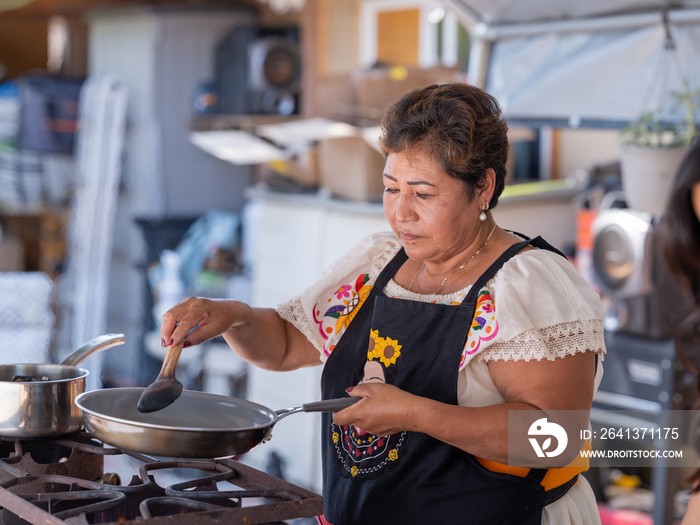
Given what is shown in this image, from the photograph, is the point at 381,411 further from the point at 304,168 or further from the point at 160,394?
the point at 304,168

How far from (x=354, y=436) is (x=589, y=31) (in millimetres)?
2169

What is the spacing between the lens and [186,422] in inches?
63.3

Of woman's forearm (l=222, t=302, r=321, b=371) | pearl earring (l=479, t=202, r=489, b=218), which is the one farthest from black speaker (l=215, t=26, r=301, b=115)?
pearl earring (l=479, t=202, r=489, b=218)

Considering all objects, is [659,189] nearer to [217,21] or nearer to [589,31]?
[589,31]

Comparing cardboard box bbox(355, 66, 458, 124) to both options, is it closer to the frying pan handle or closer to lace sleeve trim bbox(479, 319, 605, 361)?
lace sleeve trim bbox(479, 319, 605, 361)

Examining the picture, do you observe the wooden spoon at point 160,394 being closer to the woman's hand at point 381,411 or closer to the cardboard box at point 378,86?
the woman's hand at point 381,411

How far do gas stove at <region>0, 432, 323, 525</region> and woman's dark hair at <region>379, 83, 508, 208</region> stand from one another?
651 mm

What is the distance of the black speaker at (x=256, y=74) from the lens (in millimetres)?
5309

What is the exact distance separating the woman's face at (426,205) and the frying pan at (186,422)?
1.24 feet

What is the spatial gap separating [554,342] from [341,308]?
0.52 m

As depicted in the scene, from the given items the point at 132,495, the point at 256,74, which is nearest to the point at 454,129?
the point at 132,495

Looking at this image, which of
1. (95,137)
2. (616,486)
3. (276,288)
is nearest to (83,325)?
(95,137)

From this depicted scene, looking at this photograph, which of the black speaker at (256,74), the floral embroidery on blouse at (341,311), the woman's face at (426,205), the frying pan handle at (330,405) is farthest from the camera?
the black speaker at (256,74)

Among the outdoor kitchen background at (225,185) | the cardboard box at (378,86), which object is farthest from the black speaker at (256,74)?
the cardboard box at (378,86)
